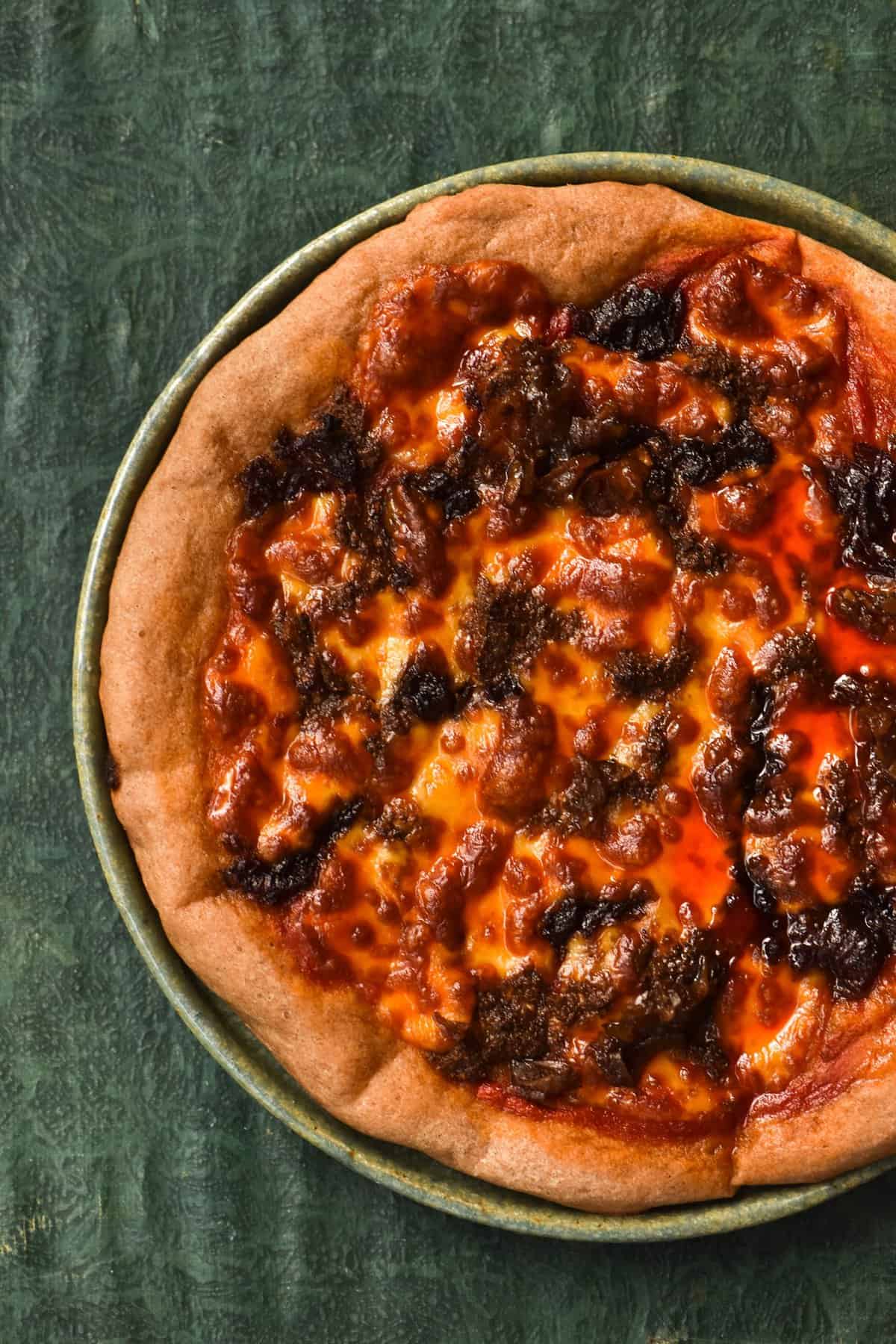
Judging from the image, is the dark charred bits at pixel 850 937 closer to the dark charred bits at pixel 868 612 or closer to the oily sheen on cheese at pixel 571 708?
the oily sheen on cheese at pixel 571 708

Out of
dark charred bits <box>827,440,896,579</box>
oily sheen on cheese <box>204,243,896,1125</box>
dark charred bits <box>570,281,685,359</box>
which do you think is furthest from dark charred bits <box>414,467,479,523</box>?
dark charred bits <box>827,440,896,579</box>

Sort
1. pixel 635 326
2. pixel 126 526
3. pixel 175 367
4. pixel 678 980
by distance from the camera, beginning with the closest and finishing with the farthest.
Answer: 1. pixel 678 980
2. pixel 635 326
3. pixel 126 526
4. pixel 175 367

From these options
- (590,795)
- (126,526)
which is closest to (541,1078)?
(590,795)

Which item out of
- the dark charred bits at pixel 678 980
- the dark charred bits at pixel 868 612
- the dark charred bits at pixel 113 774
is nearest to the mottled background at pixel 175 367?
the dark charred bits at pixel 113 774

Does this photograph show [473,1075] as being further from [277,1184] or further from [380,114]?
[380,114]

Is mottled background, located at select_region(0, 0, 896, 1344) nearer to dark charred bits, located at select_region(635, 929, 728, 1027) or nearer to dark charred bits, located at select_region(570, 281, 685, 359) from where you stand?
dark charred bits, located at select_region(570, 281, 685, 359)

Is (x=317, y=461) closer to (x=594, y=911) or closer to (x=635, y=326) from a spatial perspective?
(x=635, y=326)

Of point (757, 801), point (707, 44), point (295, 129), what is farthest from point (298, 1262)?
point (707, 44)
